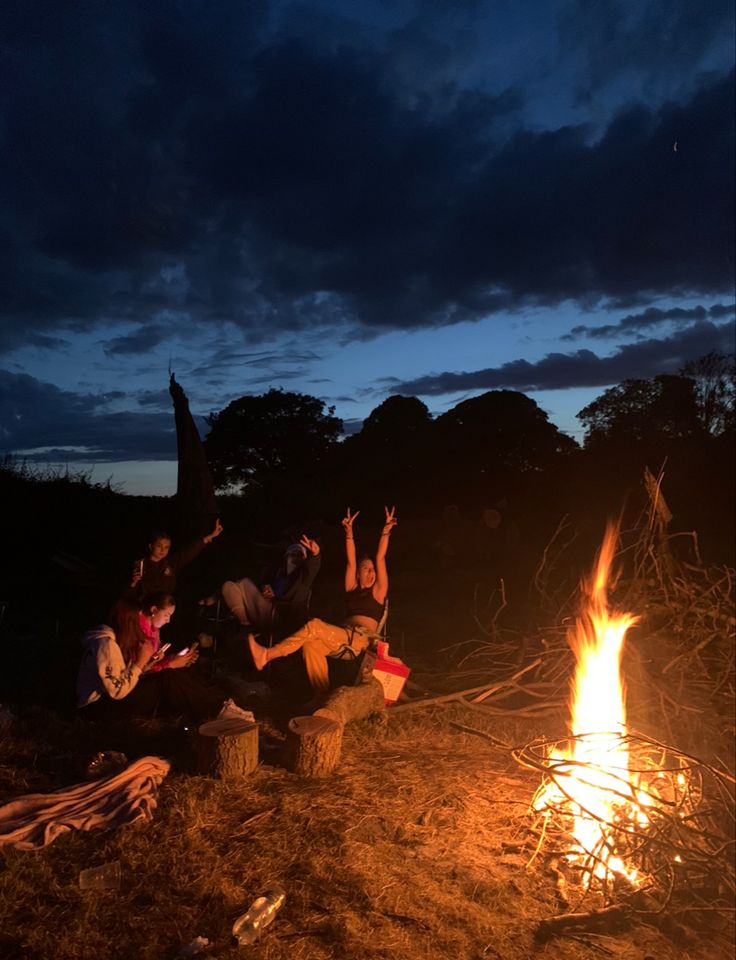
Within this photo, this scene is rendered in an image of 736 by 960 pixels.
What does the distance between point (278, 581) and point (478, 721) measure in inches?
94.3

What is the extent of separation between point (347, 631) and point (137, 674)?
1812 mm

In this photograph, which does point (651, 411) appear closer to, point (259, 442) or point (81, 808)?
point (259, 442)

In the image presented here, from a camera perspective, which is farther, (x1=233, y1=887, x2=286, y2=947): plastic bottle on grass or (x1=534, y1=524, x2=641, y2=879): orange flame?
(x1=534, y1=524, x2=641, y2=879): orange flame

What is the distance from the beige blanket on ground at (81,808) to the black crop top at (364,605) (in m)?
2.48

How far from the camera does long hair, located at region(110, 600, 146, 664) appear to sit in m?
4.98

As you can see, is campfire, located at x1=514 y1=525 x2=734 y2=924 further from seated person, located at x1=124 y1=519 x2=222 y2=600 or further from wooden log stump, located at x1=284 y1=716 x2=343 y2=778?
seated person, located at x1=124 y1=519 x2=222 y2=600

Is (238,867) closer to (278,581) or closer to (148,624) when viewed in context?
(148,624)

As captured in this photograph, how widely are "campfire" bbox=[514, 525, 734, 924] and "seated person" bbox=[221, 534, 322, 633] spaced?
2.77m

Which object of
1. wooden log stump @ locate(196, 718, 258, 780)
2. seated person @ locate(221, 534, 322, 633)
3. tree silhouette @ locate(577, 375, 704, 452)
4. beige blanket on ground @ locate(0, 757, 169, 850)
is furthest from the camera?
tree silhouette @ locate(577, 375, 704, 452)

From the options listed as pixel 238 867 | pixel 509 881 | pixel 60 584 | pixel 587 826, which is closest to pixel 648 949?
pixel 509 881

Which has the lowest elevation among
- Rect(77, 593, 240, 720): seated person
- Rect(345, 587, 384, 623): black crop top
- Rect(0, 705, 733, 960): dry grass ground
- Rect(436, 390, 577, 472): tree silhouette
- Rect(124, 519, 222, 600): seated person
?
Rect(0, 705, 733, 960): dry grass ground

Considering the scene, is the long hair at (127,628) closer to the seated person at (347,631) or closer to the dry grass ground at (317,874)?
the dry grass ground at (317,874)

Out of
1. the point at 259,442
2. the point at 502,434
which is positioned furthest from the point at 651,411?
the point at 259,442

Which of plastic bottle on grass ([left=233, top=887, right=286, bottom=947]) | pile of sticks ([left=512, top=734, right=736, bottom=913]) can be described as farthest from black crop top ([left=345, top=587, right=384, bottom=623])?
plastic bottle on grass ([left=233, top=887, right=286, bottom=947])
